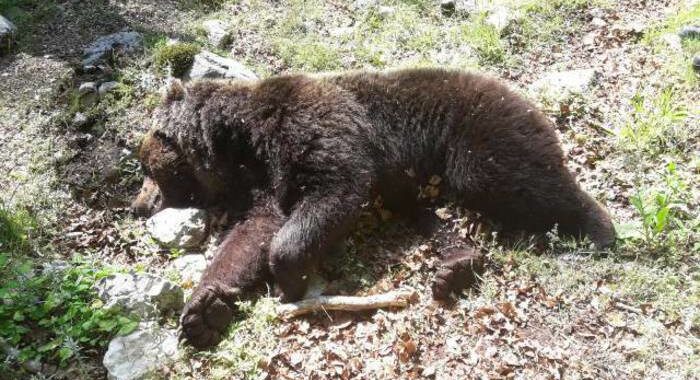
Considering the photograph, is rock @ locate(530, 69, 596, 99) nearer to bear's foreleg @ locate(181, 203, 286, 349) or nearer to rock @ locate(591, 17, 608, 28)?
rock @ locate(591, 17, 608, 28)

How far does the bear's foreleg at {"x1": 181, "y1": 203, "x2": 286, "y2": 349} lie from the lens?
156 inches

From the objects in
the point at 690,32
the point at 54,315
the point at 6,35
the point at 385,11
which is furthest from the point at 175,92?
the point at 690,32

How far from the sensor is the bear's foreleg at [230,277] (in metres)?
3.97

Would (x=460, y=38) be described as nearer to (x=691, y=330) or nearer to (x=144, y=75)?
(x=144, y=75)

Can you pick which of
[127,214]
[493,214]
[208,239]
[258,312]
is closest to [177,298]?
[258,312]

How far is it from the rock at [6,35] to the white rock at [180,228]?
4.12 metres

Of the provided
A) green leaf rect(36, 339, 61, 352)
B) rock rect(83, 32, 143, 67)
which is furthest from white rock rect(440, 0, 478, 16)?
green leaf rect(36, 339, 61, 352)

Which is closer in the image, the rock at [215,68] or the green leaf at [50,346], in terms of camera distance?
the green leaf at [50,346]

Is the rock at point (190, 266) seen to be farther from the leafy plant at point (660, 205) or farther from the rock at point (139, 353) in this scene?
the leafy plant at point (660, 205)

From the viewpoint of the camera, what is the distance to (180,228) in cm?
500

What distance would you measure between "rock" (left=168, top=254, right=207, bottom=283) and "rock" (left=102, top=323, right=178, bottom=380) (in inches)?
29.7

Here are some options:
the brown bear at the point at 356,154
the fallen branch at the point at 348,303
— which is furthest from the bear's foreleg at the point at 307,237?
the fallen branch at the point at 348,303

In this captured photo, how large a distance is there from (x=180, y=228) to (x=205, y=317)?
49.0 inches

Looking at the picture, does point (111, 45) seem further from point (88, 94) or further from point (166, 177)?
point (166, 177)
